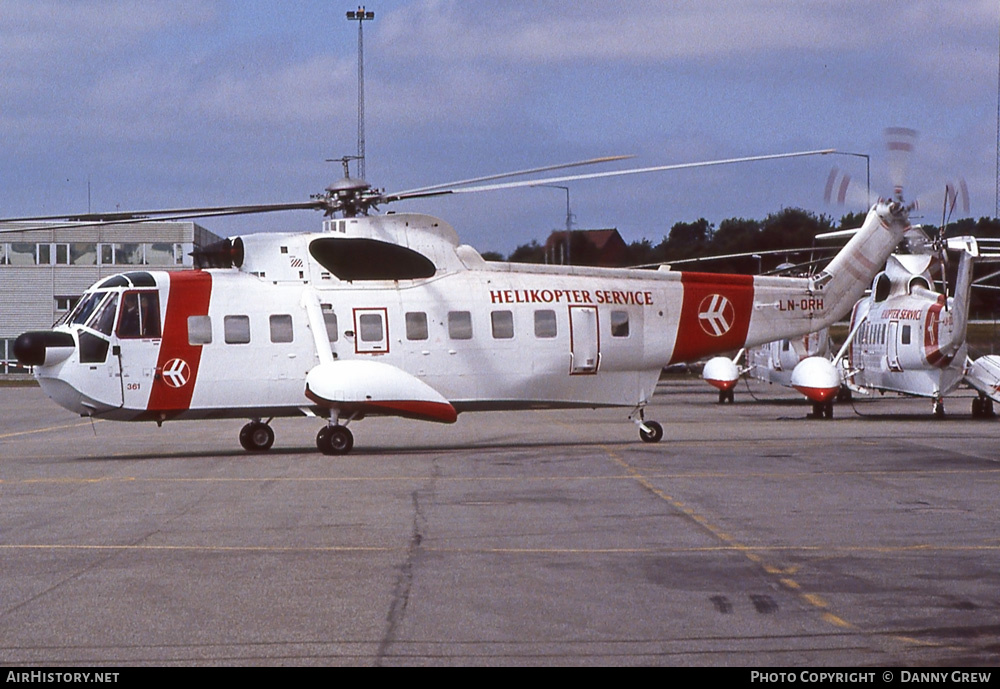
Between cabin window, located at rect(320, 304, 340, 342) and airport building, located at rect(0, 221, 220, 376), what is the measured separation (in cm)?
6100

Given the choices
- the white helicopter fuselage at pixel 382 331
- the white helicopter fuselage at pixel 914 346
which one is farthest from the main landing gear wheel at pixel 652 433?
the white helicopter fuselage at pixel 914 346

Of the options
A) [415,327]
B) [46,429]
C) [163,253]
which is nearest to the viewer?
[415,327]

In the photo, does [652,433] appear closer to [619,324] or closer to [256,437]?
[619,324]

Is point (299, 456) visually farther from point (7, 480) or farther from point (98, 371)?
point (7, 480)

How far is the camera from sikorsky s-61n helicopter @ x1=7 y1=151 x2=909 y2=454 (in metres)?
20.9

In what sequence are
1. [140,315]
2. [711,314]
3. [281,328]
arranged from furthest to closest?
Answer: [711,314] < [281,328] < [140,315]

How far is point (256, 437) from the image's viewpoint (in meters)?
22.4

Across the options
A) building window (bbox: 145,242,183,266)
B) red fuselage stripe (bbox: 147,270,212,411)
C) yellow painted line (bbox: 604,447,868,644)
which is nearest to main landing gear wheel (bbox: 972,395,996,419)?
yellow painted line (bbox: 604,447,868,644)

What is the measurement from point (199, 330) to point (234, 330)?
1.86 ft

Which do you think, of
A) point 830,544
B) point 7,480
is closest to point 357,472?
point 7,480

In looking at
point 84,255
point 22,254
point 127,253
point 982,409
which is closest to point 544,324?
point 982,409

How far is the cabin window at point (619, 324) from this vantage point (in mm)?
22969

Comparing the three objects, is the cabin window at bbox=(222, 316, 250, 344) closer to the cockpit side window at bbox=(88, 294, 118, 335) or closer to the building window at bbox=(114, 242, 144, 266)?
the cockpit side window at bbox=(88, 294, 118, 335)

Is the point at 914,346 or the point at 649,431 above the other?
the point at 914,346
